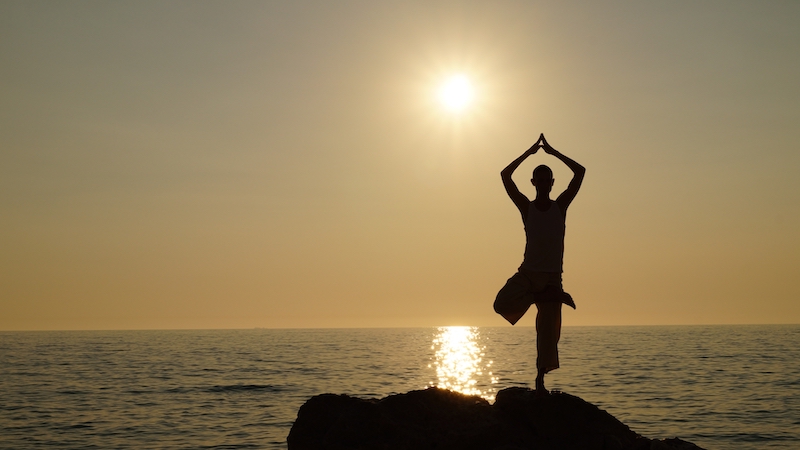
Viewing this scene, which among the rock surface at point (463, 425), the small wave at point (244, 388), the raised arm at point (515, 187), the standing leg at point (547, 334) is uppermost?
the raised arm at point (515, 187)

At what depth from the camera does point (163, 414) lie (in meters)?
24.7

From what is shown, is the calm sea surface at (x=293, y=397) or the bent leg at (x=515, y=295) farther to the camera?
the calm sea surface at (x=293, y=397)

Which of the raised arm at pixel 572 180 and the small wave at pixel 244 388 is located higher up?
the raised arm at pixel 572 180

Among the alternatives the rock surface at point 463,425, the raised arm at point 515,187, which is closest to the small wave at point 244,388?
the rock surface at point 463,425

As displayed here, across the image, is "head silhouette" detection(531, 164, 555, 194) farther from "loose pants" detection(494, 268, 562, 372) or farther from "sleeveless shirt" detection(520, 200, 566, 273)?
"loose pants" detection(494, 268, 562, 372)

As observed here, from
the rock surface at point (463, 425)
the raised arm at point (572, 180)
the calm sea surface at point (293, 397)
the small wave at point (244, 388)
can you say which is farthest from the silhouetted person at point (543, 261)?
the small wave at point (244, 388)

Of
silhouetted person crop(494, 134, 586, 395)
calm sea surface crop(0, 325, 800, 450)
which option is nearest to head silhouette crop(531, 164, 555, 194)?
silhouetted person crop(494, 134, 586, 395)

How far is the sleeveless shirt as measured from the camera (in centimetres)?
765

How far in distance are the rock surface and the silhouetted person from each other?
0.69 meters

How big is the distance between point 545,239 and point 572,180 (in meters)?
0.86

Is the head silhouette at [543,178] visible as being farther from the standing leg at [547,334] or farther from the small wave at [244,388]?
the small wave at [244,388]

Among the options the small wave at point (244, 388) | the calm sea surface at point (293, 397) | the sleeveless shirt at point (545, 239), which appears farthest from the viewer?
the small wave at point (244, 388)

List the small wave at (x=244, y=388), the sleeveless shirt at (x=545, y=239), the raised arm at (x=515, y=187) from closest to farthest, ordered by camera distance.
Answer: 1. the sleeveless shirt at (x=545, y=239)
2. the raised arm at (x=515, y=187)
3. the small wave at (x=244, y=388)

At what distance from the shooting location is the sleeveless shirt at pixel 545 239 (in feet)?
25.1
